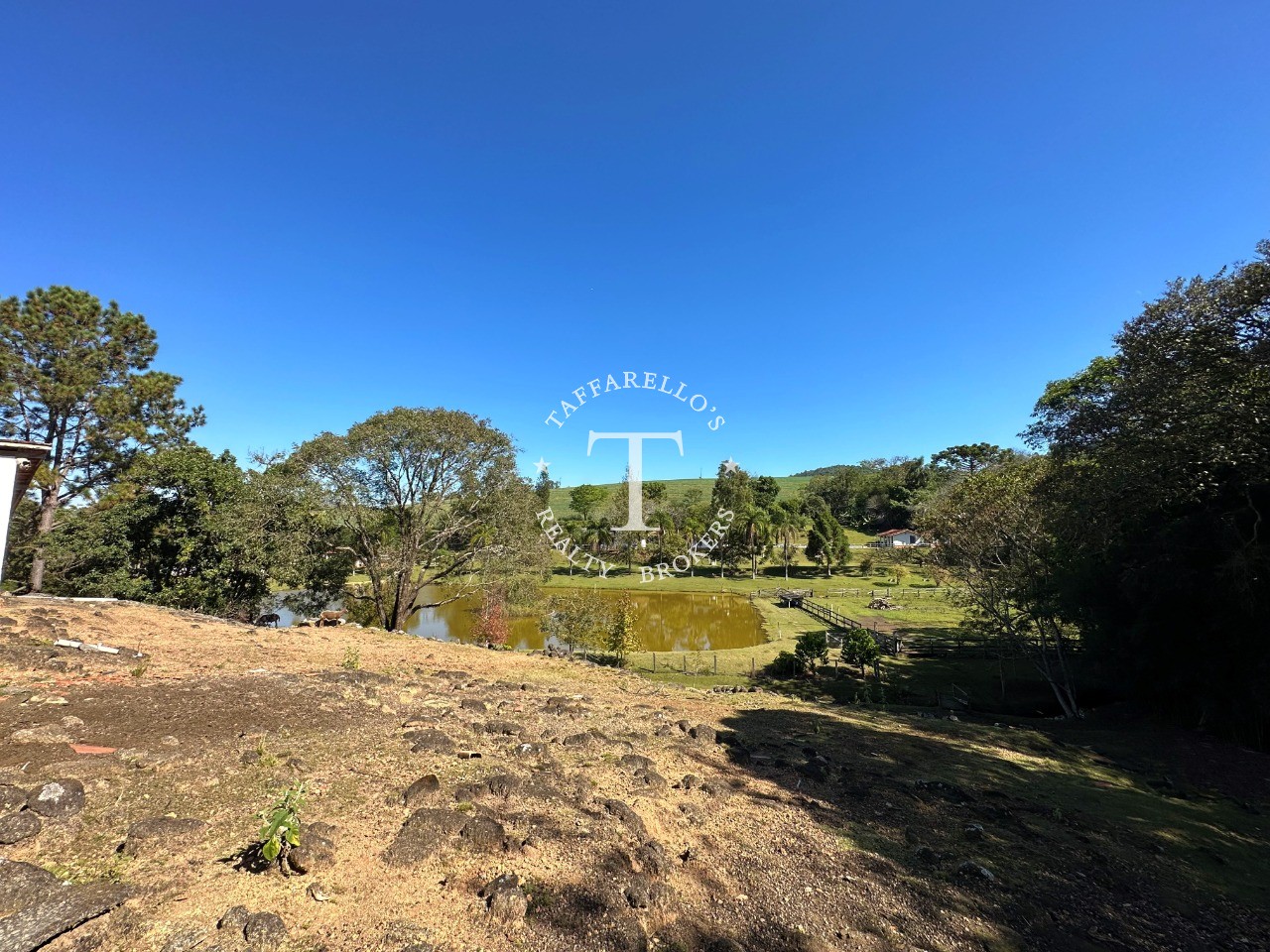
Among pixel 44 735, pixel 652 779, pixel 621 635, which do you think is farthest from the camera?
pixel 621 635

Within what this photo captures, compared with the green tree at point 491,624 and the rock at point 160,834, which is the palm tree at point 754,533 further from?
the rock at point 160,834

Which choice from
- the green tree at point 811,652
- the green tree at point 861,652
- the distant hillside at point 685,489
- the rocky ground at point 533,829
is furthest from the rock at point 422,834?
the distant hillside at point 685,489

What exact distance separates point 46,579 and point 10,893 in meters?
24.9

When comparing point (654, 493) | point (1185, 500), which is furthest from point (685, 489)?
point (1185, 500)

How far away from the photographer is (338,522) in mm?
19047

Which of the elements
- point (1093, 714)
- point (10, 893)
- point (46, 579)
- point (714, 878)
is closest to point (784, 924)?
point (714, 878)

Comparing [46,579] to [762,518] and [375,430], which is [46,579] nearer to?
[375,430]

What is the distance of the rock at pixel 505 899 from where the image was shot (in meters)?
3.34

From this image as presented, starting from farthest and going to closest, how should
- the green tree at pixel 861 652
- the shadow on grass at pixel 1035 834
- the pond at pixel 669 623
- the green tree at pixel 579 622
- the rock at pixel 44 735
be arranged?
the pond at pixel 669 623
the green tree at pixel 579 622
the green tree at pixel 861 652
the rock at pixel 44 735
the shadow on grass at pixel 1035 834

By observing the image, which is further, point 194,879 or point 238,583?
point 238,583

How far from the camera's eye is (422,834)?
4.07 m

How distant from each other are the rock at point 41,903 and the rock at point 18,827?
406mm

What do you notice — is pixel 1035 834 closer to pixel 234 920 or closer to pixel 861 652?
pixel 234 920

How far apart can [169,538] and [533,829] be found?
908 inches
